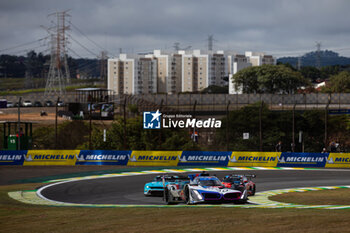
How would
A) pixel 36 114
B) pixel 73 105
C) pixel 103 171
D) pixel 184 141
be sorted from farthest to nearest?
pixel 36 114, pixel 73 105, pixel 184 141, pixel 103 171

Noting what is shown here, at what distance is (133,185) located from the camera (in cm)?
2717

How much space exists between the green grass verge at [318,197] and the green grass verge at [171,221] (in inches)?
235

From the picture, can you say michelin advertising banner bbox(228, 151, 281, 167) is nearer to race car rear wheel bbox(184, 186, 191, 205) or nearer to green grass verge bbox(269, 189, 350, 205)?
green grass verge bbox(269, 189, 350, 205)

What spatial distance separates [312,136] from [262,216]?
122ft

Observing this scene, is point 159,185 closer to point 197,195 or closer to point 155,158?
point 197,195

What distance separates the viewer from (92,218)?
14047mm

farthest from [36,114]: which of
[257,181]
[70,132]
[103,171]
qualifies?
[257,181]

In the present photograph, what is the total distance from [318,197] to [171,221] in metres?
10.7

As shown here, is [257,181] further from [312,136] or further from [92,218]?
[312,136]

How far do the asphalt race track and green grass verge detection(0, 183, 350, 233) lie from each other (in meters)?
5.32

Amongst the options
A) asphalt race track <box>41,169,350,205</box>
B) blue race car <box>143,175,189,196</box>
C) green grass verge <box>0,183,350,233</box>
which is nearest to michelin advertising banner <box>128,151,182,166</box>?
asphalt race track <box>41,169,350,205</box>

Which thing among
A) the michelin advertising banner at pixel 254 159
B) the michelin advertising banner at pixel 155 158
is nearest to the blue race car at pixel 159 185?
the michelin advertising banner at pixel 155 158

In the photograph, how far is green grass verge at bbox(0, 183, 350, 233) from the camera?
1135 cm

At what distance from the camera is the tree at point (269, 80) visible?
13200 centimetres
